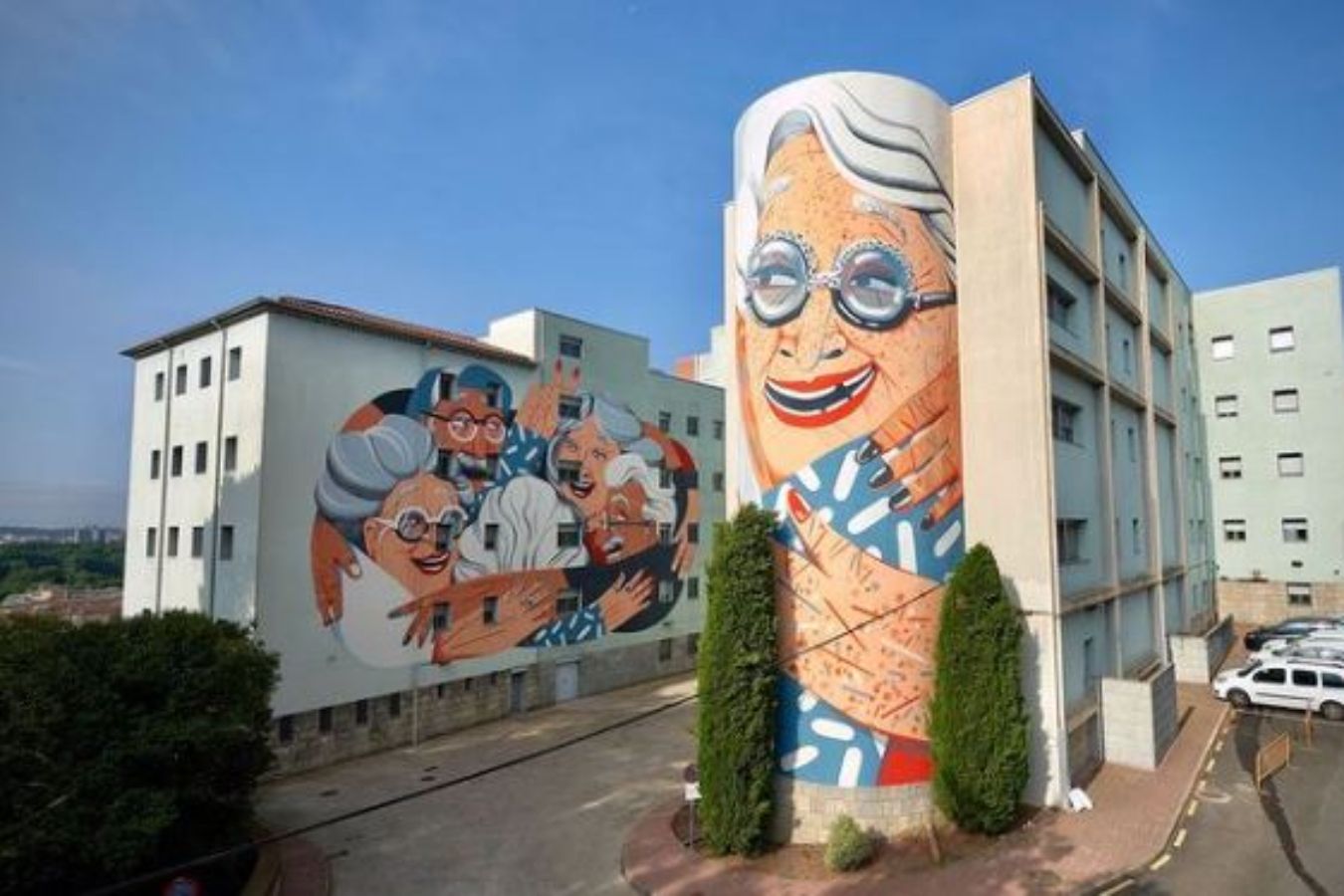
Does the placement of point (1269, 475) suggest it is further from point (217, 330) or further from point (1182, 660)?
point (217, 330)

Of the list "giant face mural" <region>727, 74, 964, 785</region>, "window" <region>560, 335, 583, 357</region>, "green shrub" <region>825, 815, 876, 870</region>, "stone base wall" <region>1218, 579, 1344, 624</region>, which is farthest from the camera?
"stone base wall" <region>1218, 579, 1344, 624</region>

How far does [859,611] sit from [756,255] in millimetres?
8648

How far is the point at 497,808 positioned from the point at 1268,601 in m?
41.3

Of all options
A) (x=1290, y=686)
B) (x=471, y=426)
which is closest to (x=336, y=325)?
(x=471, y=426)

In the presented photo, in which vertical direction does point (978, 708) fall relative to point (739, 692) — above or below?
below

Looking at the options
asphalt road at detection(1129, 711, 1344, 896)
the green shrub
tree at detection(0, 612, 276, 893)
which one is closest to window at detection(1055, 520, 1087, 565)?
asphalt road at detection(1129, 711, 1344, 896)

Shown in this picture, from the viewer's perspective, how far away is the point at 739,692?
53.8 ft

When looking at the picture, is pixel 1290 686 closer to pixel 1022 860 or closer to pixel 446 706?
pixel 1022 860

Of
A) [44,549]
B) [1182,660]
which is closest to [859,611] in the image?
[1182,660]

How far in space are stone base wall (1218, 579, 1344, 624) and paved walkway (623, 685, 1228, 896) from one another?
2867cm

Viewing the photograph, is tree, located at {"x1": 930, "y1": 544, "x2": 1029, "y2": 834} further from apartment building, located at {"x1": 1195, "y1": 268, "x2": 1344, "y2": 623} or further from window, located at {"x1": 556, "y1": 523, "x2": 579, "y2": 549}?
apartment building, located at {"x1": 1195, "y1": 268, "x2": 1344, "y2": 623}

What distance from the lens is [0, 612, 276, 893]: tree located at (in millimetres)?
12617

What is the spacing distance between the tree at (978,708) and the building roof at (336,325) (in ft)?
62.4

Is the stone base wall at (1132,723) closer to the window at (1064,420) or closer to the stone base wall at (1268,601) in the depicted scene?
the window at (1064,420)
